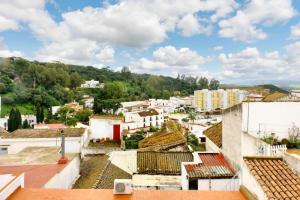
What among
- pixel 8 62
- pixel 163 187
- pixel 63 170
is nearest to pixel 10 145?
pixel 63 170

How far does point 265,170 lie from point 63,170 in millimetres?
9623

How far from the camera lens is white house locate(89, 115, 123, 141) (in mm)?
33781

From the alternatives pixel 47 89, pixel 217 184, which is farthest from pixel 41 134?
pixel 47 89

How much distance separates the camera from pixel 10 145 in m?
24.0

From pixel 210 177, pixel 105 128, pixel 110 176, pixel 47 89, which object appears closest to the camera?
pixel 210 177

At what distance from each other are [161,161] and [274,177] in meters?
12.6

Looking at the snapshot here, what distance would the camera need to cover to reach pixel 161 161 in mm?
19531

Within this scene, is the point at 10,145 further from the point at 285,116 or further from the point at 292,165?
the point at 292,165

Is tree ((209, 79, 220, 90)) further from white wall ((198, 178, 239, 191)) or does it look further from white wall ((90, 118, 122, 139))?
white wall ((198, 178, 239, 191))

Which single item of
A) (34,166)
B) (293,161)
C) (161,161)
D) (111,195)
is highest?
(293,161)

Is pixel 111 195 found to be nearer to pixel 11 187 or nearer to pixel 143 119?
pixel 11 187

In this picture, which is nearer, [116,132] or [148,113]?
[116,132]

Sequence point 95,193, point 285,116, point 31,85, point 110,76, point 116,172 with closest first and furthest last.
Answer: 1. point 95,193
2. point 285,116
3. point 116,172
4. point 31,85
5. point 110,76

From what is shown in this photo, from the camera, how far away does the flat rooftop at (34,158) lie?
51.2ft
